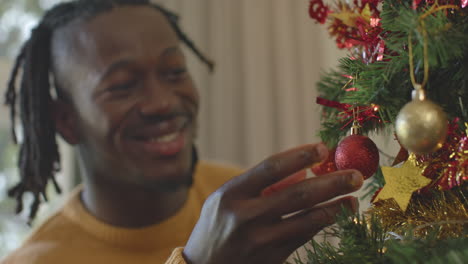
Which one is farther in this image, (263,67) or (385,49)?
(263,67)

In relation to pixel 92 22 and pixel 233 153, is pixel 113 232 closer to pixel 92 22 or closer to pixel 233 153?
pixel 92 22

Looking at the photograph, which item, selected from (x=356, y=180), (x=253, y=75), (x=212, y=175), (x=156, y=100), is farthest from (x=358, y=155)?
(x=253, y=75)

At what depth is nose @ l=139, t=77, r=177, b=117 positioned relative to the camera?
801 mm

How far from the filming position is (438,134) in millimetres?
351

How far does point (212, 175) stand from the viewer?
1.18m

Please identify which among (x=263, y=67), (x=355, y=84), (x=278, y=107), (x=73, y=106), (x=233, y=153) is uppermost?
(x=355, y=84)

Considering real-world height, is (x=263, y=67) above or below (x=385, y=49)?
below

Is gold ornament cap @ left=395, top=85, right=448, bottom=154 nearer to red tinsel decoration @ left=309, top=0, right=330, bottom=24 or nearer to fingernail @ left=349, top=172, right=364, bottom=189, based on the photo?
fingernail @ left=349, top=172, right=364, bottom=189

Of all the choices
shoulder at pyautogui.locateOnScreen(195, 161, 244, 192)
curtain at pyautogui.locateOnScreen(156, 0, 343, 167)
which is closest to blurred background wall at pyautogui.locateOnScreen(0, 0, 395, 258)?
curtain at pyautogui.locateOnScreen(156, 0, 343, 167)

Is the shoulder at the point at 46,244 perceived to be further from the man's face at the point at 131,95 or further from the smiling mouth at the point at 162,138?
the smiling mouth at the point at 162,138

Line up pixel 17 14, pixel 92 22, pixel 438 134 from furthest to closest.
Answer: pixel 17 14 → pixel 92 22 → pixel 438 134

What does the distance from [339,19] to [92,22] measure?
49 centimetres

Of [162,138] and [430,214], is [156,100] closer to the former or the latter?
[162,138]

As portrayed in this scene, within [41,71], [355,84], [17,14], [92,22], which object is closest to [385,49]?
[355,84]
